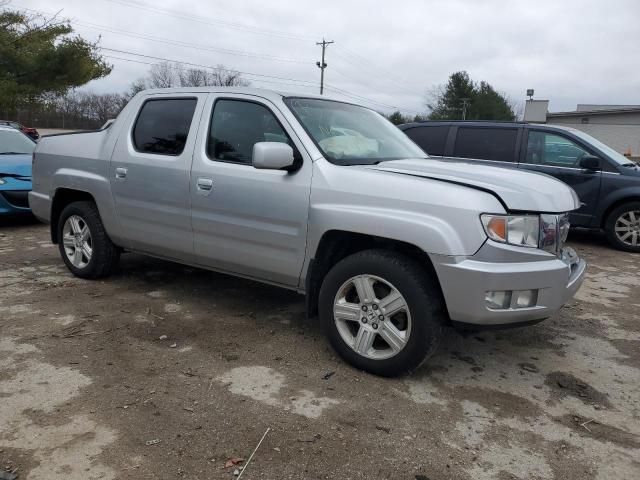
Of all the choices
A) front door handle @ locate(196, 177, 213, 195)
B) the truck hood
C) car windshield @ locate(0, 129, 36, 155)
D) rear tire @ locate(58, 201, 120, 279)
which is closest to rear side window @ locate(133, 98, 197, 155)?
front door handle @ locate(196, 177, 213, 195)

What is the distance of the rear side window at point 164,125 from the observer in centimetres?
427

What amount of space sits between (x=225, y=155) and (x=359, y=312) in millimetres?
1582

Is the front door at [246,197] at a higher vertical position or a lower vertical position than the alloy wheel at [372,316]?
higher

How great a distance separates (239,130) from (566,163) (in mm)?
5595

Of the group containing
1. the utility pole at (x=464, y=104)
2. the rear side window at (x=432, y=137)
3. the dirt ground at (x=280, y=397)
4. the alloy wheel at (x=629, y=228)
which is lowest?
the dirt ground at (x=280, y=397)

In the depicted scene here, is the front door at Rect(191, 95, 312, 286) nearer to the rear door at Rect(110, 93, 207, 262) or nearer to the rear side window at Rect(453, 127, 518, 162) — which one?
the rear door at Rect(110, 93, 207, 262)

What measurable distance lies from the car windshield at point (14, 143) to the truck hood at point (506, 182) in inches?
286

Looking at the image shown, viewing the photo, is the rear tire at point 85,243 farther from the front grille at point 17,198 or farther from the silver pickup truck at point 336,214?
the front grille at point 17,198

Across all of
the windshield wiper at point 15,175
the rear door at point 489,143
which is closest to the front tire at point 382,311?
the rear door at point 489,143

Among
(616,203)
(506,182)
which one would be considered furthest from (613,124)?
(506,182)

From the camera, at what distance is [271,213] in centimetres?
362

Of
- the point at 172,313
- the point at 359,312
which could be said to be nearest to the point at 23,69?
the point at 172,313

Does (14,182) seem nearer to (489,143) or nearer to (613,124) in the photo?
(489,143)

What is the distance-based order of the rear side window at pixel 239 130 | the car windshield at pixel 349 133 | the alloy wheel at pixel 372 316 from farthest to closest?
the rear side window at pixel 239 130, the car windshield at pixel 349 133, the alloy wheel at pixel 372 316
